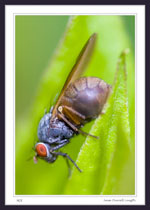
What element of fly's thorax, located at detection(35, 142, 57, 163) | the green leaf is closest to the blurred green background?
fly's thorax, located at detection(35, 142, 57, 163)

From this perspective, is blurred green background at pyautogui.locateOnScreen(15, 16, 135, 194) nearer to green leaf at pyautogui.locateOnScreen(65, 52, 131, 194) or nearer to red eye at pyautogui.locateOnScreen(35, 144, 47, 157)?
red eye at pyautogui.locateOnScreen(35, 144, 47, 157)

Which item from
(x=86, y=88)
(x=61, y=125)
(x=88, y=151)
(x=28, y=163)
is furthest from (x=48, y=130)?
(x=88, y=151)

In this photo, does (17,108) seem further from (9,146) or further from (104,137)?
(104,137)

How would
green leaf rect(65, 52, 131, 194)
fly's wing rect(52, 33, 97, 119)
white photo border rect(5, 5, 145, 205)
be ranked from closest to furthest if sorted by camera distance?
green leaf rect(65, 52, 131, 194), fly's wing rect(52, 33, 97, 119), white photo border rect(5, 5, 145, 205)

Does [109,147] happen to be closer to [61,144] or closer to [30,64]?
[61,144]

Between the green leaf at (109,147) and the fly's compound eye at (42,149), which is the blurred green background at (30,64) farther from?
the green leaf at (109,147)

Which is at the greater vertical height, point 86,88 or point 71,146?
point 86,88
